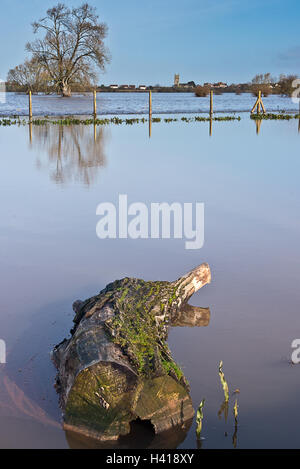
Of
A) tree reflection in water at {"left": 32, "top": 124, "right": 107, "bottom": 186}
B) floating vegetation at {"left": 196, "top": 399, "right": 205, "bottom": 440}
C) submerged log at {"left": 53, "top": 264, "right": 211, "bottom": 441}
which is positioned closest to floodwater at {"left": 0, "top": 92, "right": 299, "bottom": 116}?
tree reflection in water at {"left": 32, "top": 124, "right": 107, "bottom": 186}

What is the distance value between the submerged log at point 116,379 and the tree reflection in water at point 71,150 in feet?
28.4

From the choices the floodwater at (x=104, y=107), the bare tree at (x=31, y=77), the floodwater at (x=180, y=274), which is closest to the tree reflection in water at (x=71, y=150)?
the floodwater at (x=180, y=274)

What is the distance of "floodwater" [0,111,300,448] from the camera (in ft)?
13.4

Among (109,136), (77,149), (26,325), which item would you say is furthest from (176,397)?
(109,136)

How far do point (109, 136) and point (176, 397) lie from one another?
20.3 m

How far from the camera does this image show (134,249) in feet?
25.4

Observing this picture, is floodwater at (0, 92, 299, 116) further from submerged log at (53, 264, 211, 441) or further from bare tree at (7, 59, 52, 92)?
submerged log at (53, 264, 211, 441)

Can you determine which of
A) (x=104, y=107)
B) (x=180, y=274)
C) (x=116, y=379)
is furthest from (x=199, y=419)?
(x=104, y=107)

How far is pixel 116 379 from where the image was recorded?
159 inches

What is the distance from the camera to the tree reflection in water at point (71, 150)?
1406cm

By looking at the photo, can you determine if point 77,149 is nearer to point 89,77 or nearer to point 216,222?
point 216,222

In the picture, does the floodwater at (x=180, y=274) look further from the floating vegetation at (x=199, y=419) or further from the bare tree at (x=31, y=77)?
the bare tree at (x=31, y=77)

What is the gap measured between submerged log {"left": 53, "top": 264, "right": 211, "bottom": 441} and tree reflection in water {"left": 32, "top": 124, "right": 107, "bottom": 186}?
8652mm
